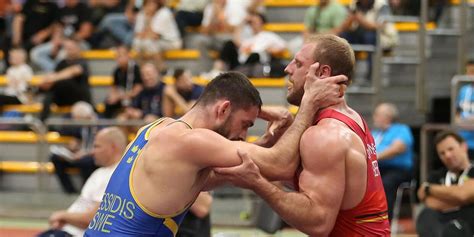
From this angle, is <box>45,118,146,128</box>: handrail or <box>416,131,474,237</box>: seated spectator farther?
<box>45,118,146,128</box>: handrail

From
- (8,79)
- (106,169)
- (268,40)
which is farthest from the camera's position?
(8,79)

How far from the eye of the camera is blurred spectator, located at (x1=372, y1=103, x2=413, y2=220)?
10523 millimetres

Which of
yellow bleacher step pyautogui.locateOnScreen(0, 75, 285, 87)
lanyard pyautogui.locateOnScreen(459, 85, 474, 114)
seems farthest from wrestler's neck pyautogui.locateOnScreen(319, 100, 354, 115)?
yellow bleacher step pyautogui.locateOnScreen(0, 75, 285, 87)

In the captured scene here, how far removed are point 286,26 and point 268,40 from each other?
1.08 meters

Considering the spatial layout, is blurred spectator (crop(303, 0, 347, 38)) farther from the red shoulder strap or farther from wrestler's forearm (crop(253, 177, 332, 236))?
wrestler's forearm (crop(253, 177, 332, 236))

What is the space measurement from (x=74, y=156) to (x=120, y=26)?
369 cm

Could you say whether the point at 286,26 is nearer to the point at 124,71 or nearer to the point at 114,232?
the point at 124,71

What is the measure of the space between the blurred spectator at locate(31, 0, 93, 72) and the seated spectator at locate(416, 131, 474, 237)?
25.3ft

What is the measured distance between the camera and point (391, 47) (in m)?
12.4

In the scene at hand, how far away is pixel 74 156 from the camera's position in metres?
12.0

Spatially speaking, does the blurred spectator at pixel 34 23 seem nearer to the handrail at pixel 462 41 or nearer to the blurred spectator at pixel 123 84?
the blurred spectator at pixel 123 84

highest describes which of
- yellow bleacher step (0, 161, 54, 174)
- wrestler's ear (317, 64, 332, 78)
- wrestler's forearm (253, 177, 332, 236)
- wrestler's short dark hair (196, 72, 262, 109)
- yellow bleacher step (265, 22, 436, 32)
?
wrestler's ear (317, 64, 332, 78)

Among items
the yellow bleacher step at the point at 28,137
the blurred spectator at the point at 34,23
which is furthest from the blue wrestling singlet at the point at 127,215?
the blurred spectator at the point at 34,23

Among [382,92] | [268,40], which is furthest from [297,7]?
[382,92]
